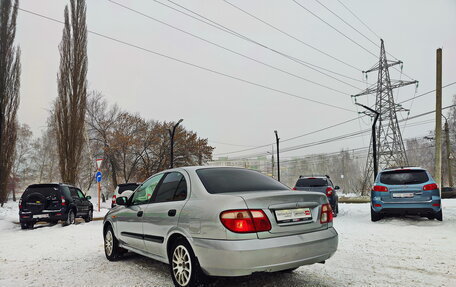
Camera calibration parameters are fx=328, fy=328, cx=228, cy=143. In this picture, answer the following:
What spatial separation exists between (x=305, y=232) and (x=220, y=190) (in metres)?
1.10

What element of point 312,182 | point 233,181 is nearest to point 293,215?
point 233,181

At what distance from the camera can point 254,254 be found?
3311mm

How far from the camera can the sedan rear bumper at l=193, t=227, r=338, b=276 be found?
3.31 metres

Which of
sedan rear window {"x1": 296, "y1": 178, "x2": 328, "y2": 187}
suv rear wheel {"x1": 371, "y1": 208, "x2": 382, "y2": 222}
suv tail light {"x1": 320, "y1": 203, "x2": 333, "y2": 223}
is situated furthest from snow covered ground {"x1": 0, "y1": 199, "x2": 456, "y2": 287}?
sedan rear window {"x1": 296, "y1": 178, "x2": 328, "y2": 187}

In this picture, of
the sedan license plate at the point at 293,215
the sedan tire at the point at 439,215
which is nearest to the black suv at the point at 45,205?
the sedan license plate at the point at 293,215

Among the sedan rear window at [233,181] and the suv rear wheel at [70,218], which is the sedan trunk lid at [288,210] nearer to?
the sedan rear window at [233,181]

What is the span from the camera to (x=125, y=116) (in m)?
39.2

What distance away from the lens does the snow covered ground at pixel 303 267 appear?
14.5ft

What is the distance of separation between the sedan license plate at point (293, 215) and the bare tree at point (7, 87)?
19.2m

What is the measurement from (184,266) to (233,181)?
122 cm

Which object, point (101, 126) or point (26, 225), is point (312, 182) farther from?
point (101, 126)

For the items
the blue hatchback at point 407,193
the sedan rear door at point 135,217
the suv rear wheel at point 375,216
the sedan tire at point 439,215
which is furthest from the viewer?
the suv rear wheel at point 375,216

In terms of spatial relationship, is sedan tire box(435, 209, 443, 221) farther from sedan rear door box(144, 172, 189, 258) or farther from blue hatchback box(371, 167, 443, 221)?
sedan rear door box(144, 172, 189, 258)

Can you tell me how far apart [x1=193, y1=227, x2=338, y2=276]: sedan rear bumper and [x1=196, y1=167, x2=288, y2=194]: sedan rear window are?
0.72 m
